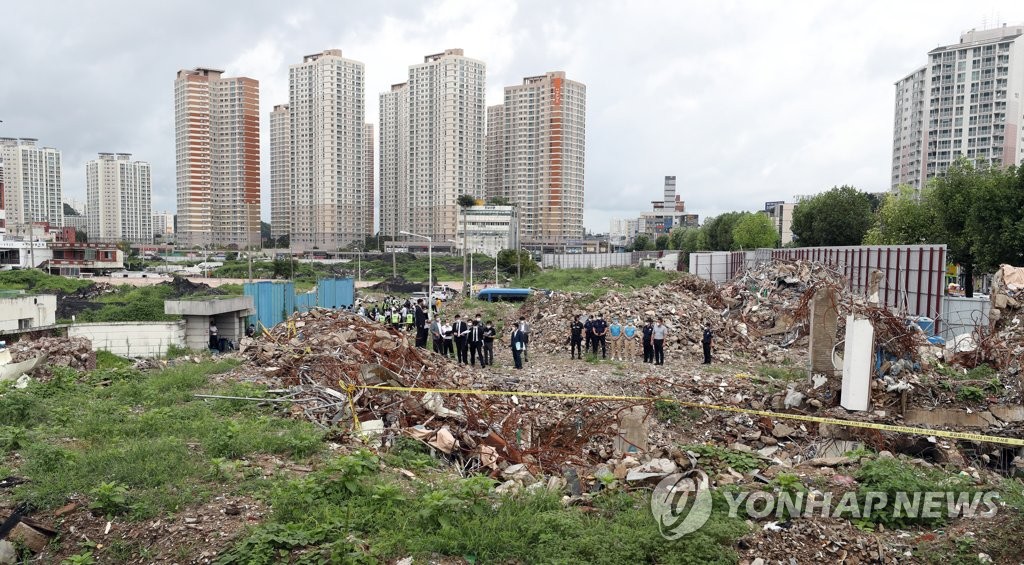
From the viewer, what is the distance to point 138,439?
7.76 meters

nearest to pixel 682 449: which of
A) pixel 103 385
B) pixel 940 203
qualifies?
pixel 103 385

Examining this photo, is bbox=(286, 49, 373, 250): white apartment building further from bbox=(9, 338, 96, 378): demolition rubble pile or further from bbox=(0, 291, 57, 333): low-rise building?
bbox=(9, 338, 96, 378): demolition rubble pile

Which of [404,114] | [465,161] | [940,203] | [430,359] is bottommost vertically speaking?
[430,359]

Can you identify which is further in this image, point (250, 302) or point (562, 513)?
point (250, 302)

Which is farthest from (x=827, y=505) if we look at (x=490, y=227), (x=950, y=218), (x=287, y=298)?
(x=490, y=227)

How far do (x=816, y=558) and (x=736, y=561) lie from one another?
67 centimetres

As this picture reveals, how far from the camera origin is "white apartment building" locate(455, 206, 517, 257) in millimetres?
84938

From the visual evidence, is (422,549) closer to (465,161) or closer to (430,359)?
(430,359)

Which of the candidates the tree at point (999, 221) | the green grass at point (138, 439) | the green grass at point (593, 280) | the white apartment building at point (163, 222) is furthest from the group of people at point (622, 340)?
the white apartment building at point (163, 222)

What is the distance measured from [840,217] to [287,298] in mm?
36605

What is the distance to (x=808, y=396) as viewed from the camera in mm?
11203

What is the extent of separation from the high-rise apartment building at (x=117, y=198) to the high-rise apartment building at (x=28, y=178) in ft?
28.6

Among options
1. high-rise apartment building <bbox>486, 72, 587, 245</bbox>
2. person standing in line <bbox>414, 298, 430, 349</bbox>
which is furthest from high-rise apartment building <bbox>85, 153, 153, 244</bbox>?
person standing in line <bbox>414, 298, 430, 349</bbox>

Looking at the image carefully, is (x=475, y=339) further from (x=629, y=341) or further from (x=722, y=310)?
(x=722, y=310)
